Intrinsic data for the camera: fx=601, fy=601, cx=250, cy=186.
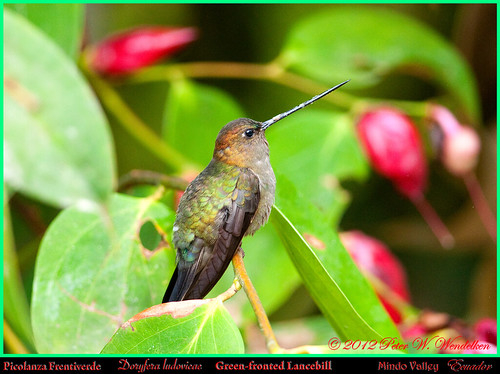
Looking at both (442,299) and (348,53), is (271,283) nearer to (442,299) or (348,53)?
(348,53)

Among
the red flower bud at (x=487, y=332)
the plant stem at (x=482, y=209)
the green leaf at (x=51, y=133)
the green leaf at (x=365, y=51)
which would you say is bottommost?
the plant stem at (x=482, y=209)

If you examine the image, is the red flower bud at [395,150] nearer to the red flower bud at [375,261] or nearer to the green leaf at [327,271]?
the red flower bud at [375,261]

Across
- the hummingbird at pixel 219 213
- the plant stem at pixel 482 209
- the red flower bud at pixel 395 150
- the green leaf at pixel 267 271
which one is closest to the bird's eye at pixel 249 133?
the hummingbird at pixel 219 213

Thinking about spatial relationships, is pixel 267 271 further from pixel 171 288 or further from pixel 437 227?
pixel 437 227

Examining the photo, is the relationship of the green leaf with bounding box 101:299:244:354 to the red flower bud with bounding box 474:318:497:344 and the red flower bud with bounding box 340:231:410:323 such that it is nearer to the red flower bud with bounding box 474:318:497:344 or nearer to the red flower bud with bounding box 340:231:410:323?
the red flower bud with bounding box 474:318:497:344

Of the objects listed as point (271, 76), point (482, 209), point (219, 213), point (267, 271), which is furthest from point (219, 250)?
point (482, 209)

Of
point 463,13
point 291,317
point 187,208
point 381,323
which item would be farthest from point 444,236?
point 187,208
